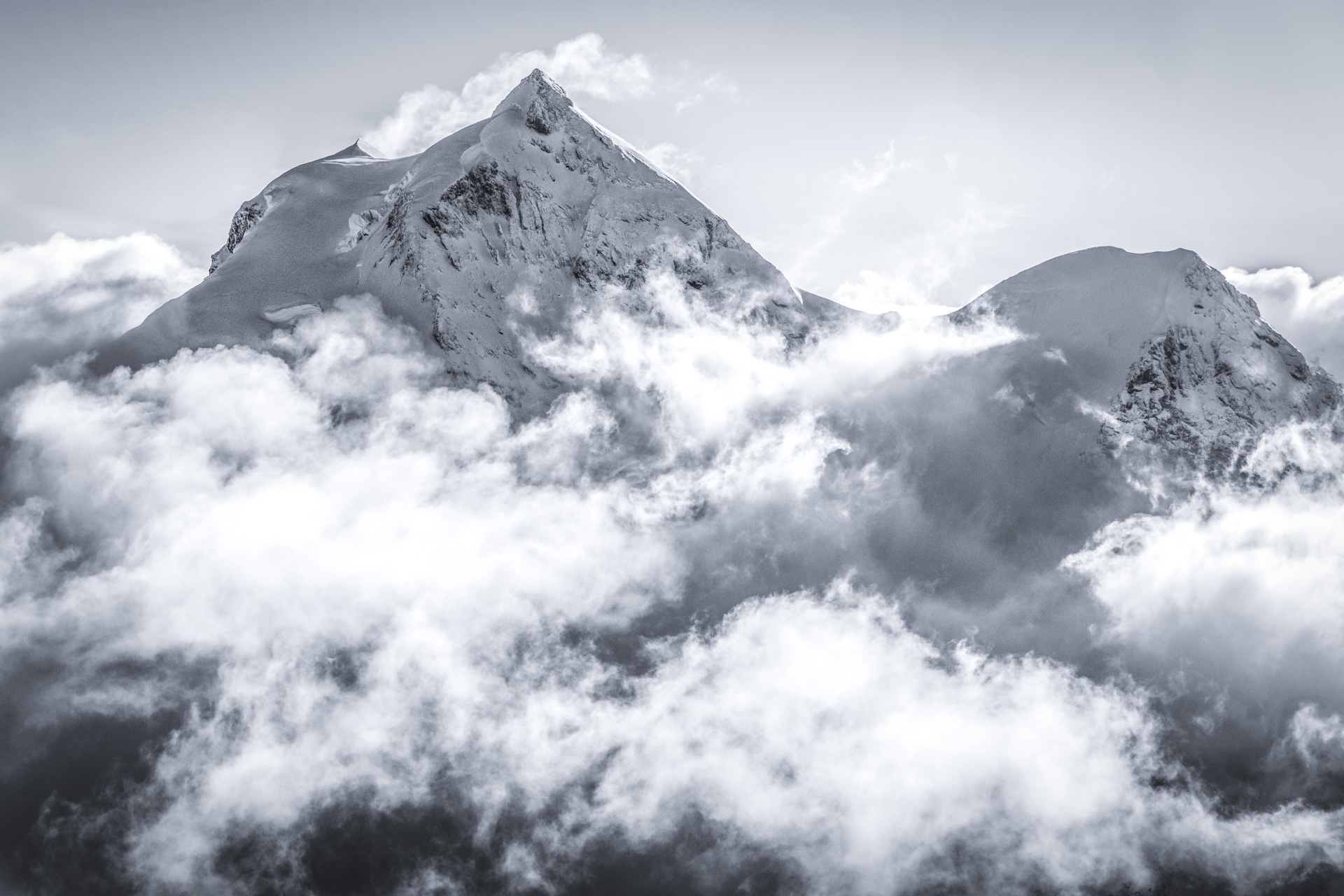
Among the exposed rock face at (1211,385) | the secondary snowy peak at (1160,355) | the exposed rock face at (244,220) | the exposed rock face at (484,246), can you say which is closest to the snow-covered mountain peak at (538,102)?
the exposed rock face at (484,246)

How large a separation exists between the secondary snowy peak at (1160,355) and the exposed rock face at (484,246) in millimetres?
56882

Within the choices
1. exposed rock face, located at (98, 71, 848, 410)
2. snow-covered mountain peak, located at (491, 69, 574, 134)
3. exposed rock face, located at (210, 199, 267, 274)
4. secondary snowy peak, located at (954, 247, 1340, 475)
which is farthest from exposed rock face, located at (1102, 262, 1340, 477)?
exposed rock face, located at (210, 199, 267, 274)

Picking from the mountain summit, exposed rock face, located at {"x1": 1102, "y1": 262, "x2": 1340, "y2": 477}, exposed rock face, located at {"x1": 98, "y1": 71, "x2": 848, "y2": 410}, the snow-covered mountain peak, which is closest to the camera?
exposed rock face, located at {"x1": 98, "y1": 71, "x2": 848, "y2": 410}

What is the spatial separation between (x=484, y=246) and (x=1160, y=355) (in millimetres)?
114458

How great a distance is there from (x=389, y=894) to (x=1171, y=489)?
139260 mm

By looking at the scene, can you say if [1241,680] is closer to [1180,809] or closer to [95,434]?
[1180,809]

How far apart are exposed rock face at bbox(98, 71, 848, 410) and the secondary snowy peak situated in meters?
56.9

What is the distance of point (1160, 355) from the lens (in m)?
167

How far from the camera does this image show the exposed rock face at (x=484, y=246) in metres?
163

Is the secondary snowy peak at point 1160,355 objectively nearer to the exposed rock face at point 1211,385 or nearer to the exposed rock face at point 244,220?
the exposed rock face at point 1211,385

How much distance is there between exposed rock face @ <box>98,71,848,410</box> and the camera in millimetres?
163375

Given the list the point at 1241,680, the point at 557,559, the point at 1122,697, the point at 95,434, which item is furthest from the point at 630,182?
the point at 1241,680

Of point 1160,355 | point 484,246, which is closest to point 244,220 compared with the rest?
point 484,246

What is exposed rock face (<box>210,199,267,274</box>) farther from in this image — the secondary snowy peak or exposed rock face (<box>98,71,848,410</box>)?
the secondary snowy peak
